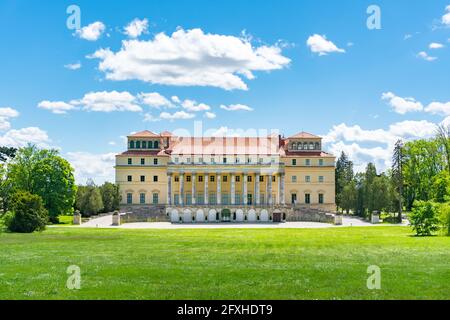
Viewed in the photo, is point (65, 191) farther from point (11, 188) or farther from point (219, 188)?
point (219, 188)

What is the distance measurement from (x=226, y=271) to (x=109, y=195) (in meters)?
74.3

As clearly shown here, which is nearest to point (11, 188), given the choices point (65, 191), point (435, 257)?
point (65, 191)

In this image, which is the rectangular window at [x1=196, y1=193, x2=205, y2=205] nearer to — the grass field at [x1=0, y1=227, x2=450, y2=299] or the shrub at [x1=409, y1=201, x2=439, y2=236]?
the shrub at [x1=409, y1=201, x2=439, y2=236]

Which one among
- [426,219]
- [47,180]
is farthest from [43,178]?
[426,219]

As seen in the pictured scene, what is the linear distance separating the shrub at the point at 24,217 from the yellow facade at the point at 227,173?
39.6 m

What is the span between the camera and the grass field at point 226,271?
17.8m

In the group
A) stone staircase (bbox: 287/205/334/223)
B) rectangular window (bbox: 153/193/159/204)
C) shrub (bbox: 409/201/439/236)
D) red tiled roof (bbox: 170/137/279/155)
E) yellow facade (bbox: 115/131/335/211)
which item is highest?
red tiled roof (bbox: 170/137/279/155)

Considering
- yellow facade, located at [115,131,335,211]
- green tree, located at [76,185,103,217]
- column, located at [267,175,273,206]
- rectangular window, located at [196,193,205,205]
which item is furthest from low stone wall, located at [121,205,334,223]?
rectangular window, located at [196,193,205,205]

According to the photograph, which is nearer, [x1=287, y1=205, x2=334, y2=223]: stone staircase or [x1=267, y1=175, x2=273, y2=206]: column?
[x1=287, y1=205, x2=334, y2=223]: stone staircase

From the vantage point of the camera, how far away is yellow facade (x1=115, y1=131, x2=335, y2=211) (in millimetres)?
92938

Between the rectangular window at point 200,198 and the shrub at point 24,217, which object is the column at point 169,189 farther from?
the shrub at point 24,217

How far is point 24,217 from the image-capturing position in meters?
52.0

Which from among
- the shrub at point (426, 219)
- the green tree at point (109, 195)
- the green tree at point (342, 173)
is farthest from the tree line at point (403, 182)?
the green tree at point (109, 195)

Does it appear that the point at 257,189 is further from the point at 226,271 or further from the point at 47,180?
the point at 226,271
